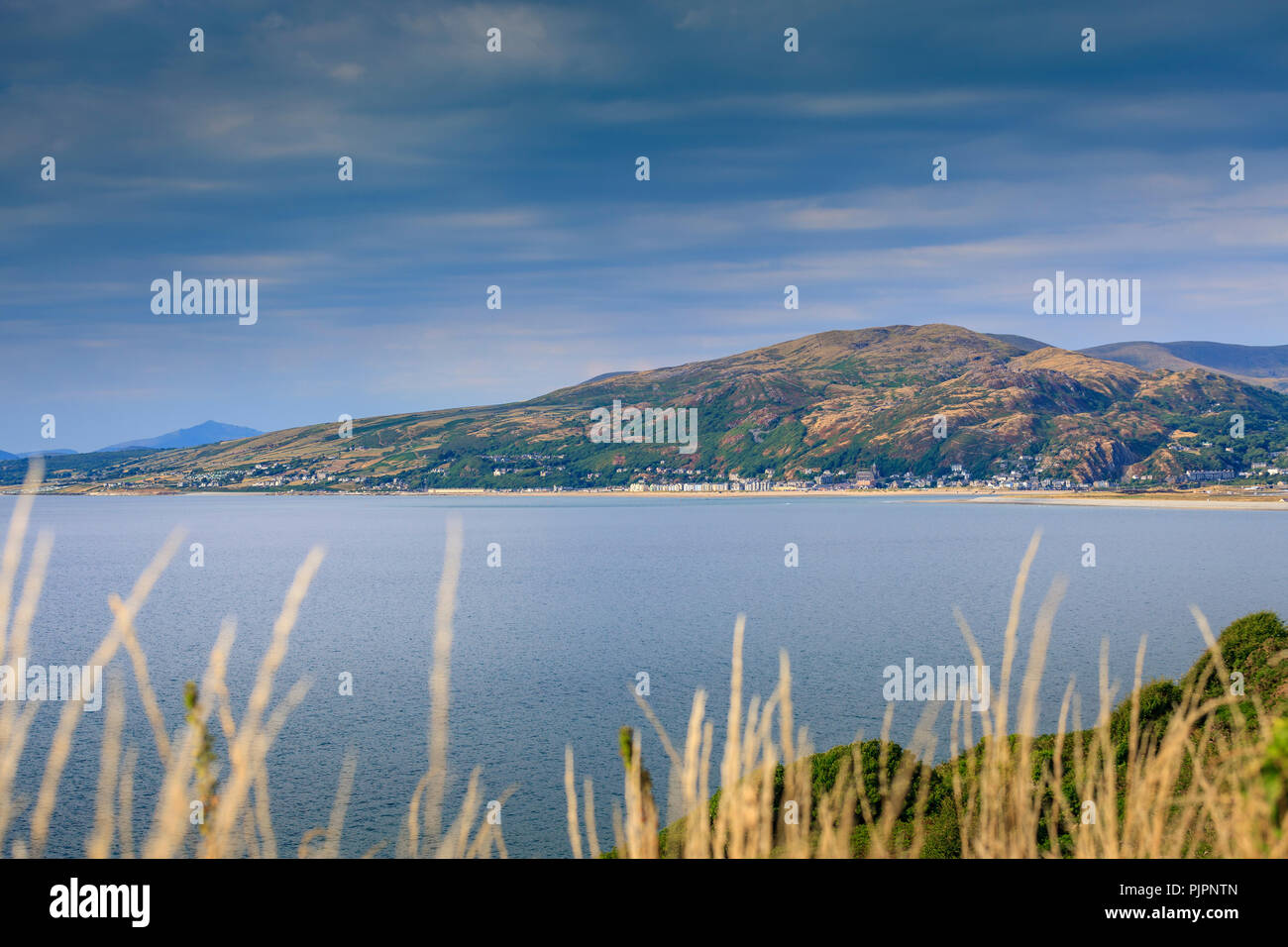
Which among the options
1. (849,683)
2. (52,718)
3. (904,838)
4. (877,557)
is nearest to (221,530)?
(877,557)

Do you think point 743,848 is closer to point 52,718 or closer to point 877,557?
point 52,718


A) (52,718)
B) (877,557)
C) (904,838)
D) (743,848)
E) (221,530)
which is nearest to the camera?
(743,848)

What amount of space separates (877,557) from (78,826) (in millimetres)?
88419

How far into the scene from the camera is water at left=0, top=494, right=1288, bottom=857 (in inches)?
1248

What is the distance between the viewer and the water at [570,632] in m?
31.7

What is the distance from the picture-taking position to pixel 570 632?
6031 centimetres
